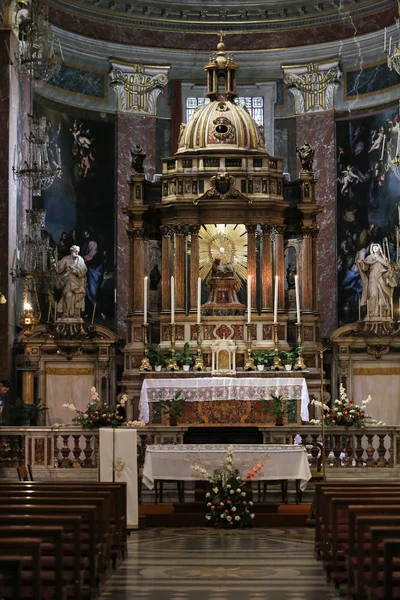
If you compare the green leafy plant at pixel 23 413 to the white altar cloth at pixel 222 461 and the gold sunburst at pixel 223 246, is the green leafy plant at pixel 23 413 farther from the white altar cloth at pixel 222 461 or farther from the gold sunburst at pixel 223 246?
the white altar cloth at pixel 222 461

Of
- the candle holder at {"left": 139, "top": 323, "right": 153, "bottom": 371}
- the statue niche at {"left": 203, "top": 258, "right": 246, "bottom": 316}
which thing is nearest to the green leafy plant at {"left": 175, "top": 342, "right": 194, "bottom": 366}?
the candle holder at {"left": 139, "top": 323, "right": 153, "bottom": 371}

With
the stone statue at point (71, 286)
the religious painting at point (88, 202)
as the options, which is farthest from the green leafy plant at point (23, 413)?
the religious painting at point (88, 202)

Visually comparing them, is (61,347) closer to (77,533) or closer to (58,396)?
(58,396)

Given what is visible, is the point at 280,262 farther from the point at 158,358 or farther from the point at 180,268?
the point at 158,358

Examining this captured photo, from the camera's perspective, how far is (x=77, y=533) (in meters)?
10.9

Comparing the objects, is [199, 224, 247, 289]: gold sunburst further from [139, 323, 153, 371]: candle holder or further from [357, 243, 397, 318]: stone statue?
[357, 243, 397, 318]: stone statue

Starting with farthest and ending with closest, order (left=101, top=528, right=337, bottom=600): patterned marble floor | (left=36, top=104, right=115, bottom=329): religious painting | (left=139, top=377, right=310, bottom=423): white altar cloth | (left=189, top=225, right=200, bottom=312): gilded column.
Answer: (left=36, top=104, right=115, bottom=329): religious painting, (left=189, top=225, right=200, bottom=312): gilded column, (left=139, top=377, right=310, bottom=423): white altar cloth, (left=101, top=528, right=337, bottom=600): patterned marble floor

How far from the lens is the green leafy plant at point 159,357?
2434cm

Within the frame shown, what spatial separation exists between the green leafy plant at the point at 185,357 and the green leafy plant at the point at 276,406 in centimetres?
180

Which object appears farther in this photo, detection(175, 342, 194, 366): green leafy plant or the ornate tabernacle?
the ornate tabernacle

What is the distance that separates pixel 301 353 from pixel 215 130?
4584 mm

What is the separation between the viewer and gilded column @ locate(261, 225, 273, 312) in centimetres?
2520

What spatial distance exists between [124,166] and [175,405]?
28.2ft

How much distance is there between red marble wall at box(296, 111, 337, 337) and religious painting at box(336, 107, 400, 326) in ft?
0.44
